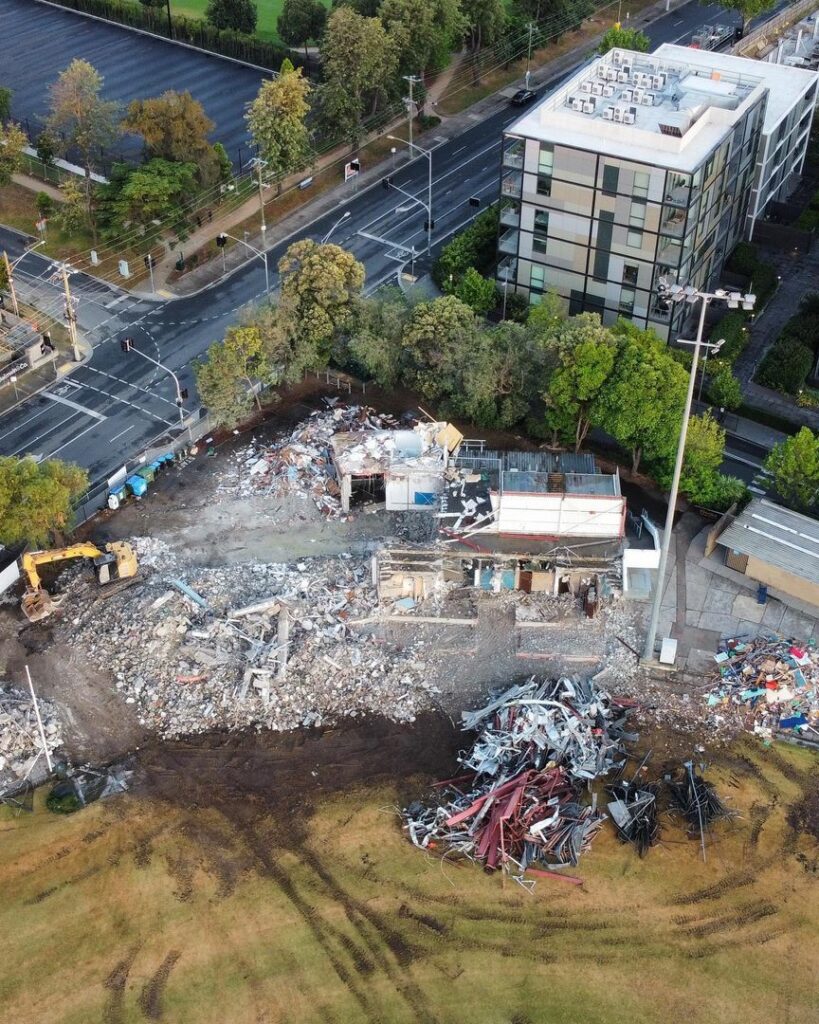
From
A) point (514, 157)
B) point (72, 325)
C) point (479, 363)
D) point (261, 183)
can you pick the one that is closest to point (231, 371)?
point (479, 363)

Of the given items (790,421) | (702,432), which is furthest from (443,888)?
(790,421)

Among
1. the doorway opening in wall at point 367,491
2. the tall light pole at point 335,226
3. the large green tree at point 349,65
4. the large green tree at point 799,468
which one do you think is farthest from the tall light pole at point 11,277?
the large green tree at point 799,468

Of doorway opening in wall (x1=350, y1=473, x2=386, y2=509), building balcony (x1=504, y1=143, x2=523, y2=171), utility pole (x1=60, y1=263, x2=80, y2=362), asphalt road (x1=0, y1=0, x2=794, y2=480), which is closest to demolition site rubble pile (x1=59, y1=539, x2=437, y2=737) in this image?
doorway opening in wall (x1=350, y1=473, x2=386, y2=509)

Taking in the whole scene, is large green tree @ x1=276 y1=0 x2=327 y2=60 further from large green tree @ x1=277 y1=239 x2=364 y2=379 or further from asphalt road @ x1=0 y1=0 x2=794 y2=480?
large green tree @ x1=277 y1=239 x2=364 y2=379

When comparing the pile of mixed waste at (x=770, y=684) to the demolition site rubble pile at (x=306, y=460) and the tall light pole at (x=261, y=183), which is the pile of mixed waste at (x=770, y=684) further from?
the tall light pole at (x=261, y=183)

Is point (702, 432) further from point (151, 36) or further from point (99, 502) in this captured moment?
point (151, 36)

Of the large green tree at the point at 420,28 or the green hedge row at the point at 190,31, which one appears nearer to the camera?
the large green tree at the point at 420,28
